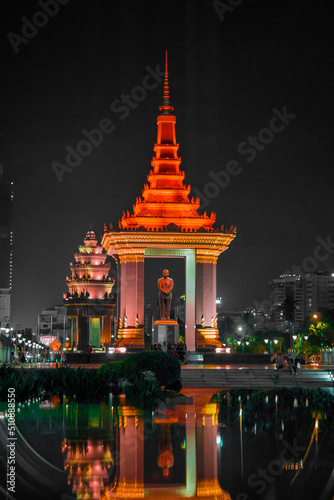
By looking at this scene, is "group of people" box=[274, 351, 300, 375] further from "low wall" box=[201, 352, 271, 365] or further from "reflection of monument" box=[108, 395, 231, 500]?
"reflection of monument" box=[108, 395, 231, 500]

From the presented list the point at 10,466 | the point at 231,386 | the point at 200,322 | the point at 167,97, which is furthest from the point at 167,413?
the point at 167,97

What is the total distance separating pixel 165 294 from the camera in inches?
1988

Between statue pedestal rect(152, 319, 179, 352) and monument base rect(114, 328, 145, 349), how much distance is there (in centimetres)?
138

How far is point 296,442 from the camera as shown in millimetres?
15898

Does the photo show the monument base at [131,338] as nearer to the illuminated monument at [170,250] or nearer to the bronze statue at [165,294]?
the illuminated monument at [170,250]

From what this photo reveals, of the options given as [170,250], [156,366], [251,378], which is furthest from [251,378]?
[170,250]

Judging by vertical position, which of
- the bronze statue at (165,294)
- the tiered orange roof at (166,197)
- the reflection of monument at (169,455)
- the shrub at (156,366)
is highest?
the tiered orange roof at (166,197)

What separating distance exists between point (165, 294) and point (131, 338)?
3.45 meters

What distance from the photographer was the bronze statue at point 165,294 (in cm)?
5022

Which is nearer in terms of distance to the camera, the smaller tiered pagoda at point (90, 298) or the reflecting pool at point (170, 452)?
the reflecting pool at point (170, 452)

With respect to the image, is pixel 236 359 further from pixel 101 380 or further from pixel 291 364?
pixel 101 380

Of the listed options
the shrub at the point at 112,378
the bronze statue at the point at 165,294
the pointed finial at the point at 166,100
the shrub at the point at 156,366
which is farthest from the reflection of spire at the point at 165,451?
the pointed finial at the point at 166,100

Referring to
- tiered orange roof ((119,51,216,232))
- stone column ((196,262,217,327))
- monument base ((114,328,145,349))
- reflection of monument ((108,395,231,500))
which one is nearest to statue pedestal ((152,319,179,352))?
monument base ((114,328,145,349))

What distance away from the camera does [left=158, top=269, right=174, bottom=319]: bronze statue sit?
165 feet
